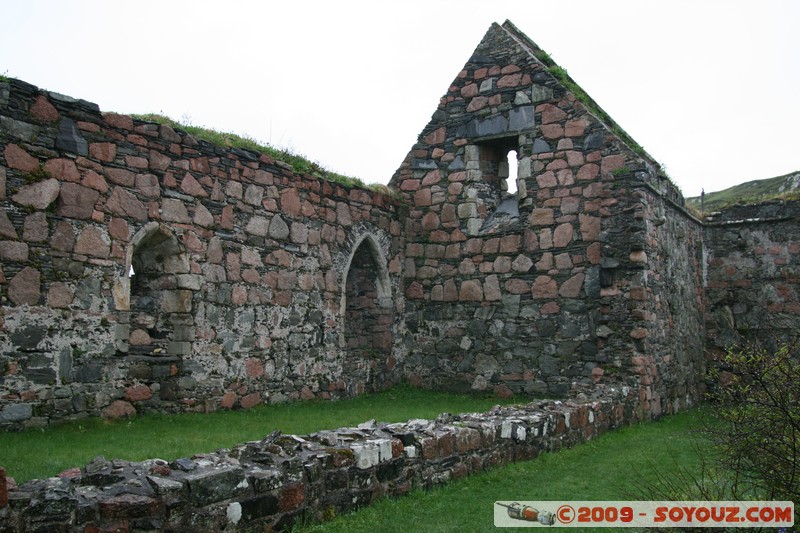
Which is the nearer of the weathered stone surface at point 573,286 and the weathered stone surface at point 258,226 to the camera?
the weathered stone surface at point 258,226

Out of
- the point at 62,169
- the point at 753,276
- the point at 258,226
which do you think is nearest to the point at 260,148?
the point at 258,226

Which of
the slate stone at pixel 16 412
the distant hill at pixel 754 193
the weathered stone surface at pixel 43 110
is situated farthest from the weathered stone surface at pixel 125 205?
the distant hill at pixel 754 193

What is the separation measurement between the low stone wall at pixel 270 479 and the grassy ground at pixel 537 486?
163 mm

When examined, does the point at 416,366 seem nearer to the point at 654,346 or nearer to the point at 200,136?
the point at 654,346

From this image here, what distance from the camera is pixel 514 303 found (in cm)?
1227

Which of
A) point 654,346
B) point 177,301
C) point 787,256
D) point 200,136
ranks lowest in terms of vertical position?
point 654,346

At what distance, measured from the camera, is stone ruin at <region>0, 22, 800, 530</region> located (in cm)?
736

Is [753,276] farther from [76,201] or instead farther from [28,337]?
[28,337]

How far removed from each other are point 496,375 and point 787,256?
7108mm

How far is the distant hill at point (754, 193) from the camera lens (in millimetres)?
15406

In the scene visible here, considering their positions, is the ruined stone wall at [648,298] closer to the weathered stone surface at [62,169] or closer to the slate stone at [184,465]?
the weathered stone surface at [62,169]

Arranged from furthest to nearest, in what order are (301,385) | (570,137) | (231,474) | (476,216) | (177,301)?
(476,216) → (570,137) → (301,385) → (177,301) → (231,474)

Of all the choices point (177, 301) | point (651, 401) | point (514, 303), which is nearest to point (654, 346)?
point (651, 401)

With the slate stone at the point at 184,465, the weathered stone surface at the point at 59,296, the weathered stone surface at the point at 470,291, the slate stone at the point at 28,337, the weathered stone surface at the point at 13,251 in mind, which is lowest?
the slate stone at the point at 184,465
